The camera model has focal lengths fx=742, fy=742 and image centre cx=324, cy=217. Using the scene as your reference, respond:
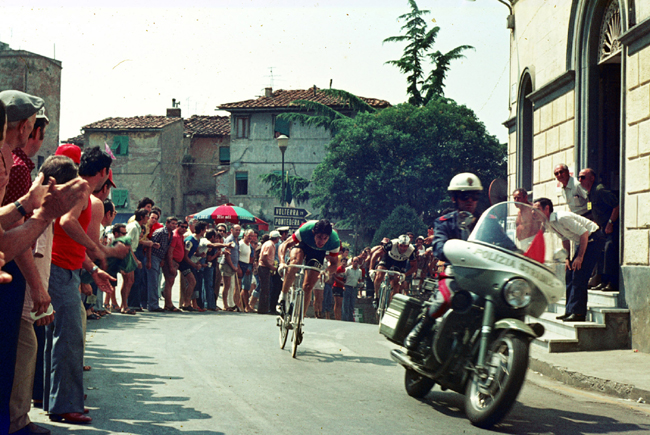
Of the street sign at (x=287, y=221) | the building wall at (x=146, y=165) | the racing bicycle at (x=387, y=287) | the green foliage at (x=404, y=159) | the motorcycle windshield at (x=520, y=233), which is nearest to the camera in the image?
the motorcycle windshield at (x=520, y=233)

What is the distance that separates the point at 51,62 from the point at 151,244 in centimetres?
3605

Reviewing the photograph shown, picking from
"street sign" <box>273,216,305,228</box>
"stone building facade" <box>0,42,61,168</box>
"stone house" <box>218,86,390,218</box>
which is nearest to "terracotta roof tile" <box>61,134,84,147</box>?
"stone building facade" <box>0,42,61,168</box>

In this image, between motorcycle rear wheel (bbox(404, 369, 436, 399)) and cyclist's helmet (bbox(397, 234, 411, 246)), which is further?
cyclist's helmet (bbox(397, 234, 411, 246))

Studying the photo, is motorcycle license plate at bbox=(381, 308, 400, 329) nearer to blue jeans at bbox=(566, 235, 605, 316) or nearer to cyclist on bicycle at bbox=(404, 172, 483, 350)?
cyclist on bicycle at bbox=(404, 172, 483, 350)

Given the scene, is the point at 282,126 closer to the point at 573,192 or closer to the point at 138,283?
the point at 138,283

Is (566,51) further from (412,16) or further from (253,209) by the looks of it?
(253,209)

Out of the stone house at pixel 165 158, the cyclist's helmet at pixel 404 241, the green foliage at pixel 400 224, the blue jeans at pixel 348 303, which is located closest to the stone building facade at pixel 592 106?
the cyclist's helmet at pixel 404 241

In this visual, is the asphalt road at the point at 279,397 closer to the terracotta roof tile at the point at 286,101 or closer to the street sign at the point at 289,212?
the street sign at the point at 289,212

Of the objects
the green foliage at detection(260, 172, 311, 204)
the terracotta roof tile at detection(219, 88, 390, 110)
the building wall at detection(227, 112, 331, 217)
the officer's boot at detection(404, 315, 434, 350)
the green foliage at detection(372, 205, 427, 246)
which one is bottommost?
the officer's boot at detection(404, 315, 434, 350)

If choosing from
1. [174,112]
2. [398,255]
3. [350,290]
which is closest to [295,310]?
[398,255]

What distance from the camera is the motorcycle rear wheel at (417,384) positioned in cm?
600

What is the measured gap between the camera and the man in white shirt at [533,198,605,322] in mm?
8664

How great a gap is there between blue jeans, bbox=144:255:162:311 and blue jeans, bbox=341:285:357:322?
6.06 meters

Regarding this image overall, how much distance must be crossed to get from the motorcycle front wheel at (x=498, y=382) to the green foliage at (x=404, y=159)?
127 feet
